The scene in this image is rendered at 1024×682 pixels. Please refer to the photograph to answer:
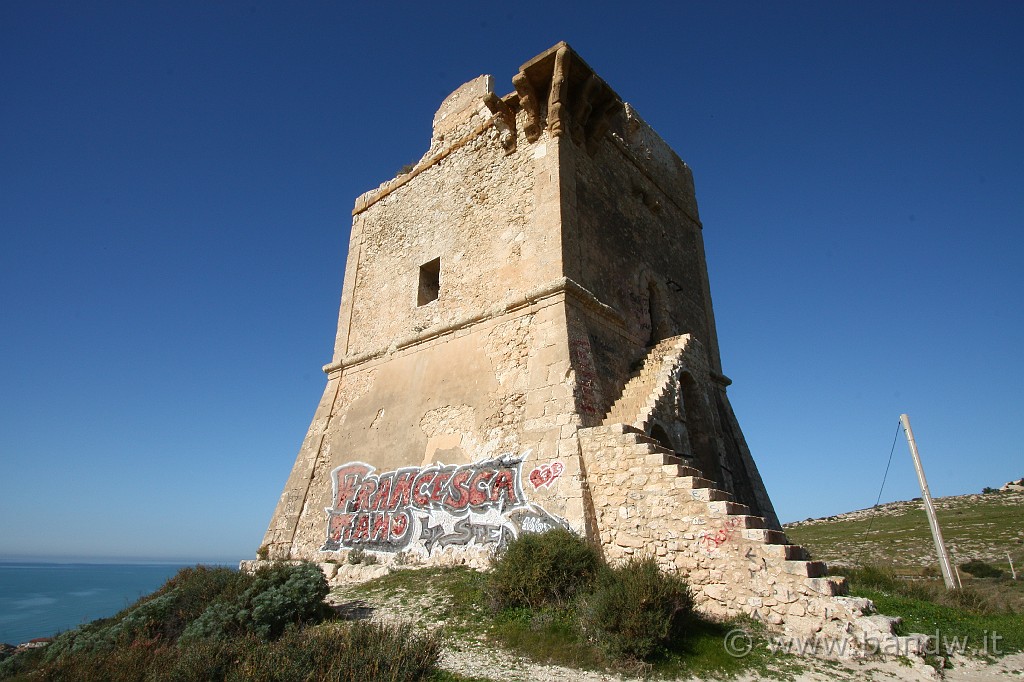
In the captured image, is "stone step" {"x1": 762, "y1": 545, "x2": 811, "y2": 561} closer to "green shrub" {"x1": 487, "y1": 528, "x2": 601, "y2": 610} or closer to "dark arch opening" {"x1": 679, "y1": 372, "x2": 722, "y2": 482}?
"green shrub" {"x1": 487, "y1": 528, "x2": 601, "y2": 610}

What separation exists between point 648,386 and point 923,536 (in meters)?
26.0

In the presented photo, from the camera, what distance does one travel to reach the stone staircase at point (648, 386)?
8211 millimetres

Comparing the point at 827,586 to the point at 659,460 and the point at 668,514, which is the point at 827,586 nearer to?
the point at 668,514

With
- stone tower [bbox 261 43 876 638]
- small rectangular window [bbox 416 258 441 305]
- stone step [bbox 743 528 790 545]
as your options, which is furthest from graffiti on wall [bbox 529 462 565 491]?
small rectangular window [bbox 416 258 441 305]

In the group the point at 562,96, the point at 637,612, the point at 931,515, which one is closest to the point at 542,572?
the point at 637,612

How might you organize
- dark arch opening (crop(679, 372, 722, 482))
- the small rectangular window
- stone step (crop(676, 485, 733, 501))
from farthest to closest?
the small rectangular window → dark arch opening (crop(679, 372, 722, 482)) → stone step (crop(676, 485, 733, 501))

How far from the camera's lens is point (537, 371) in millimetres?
8438

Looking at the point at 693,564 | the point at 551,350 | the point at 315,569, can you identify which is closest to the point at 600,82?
the point at 551,350

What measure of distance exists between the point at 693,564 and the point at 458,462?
13.3ft

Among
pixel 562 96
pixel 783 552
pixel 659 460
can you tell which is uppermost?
pixel 562 96

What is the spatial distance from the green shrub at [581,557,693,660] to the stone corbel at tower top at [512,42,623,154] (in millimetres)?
7946

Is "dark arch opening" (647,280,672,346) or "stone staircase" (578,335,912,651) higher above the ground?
"dark arch opening" (647,280,672,346)

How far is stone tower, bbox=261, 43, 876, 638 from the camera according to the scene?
6.70 meters

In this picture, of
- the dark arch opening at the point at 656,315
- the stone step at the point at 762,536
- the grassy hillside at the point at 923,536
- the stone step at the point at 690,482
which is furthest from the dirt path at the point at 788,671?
the grassy hillside at the point at 923,536
